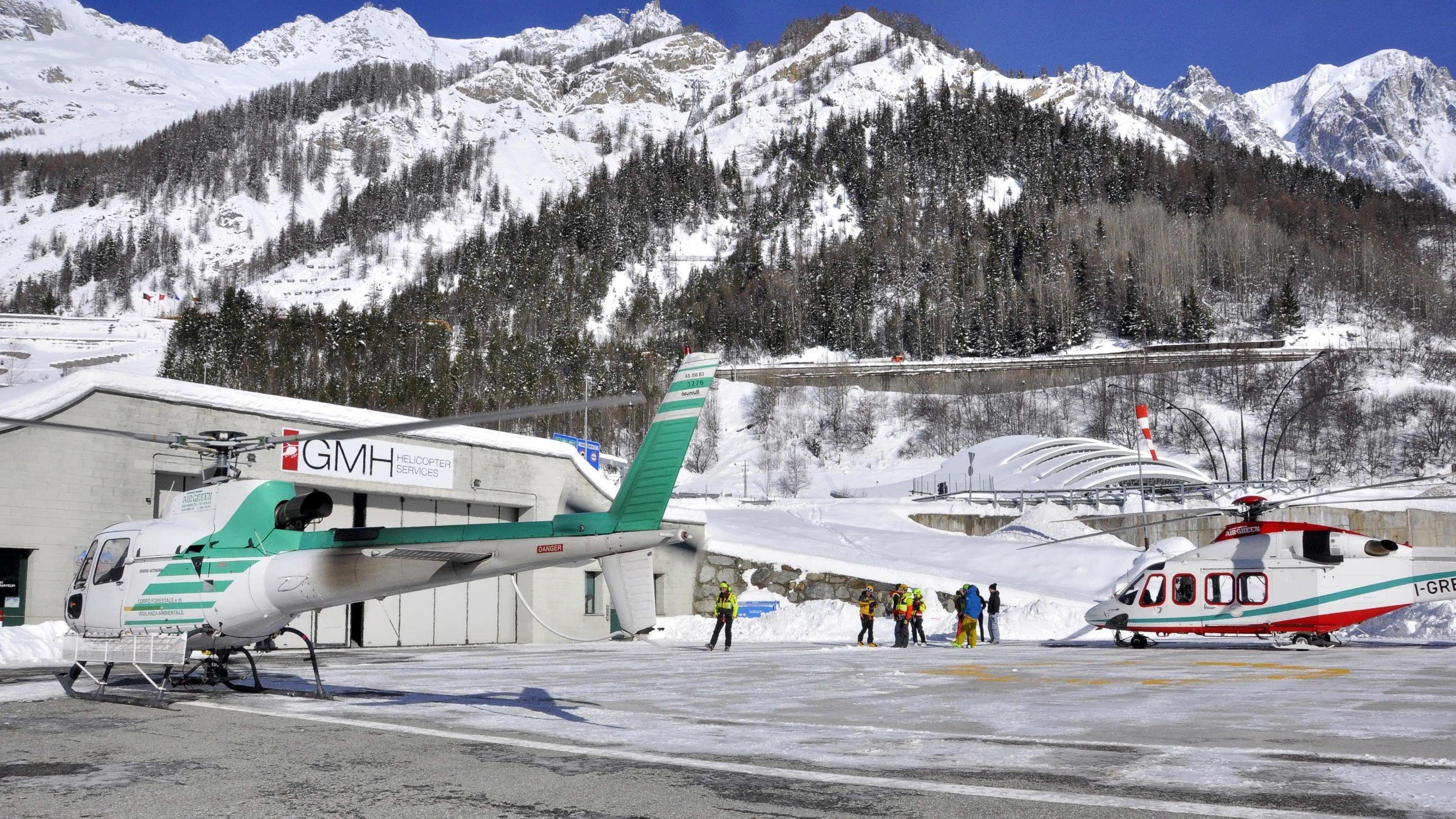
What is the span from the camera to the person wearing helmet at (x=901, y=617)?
88.3 feet

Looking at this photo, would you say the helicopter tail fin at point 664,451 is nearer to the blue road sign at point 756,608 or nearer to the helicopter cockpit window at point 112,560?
the helicopter cockpit window at point 112,560

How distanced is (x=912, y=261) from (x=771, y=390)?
5163 cm

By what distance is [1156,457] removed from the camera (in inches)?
3179

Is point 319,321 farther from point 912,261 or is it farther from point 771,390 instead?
point 912,261

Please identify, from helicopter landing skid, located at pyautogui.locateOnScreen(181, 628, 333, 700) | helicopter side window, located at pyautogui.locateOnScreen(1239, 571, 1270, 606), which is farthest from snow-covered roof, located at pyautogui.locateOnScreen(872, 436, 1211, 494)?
helicopter landing skid, located at pyautogui.locateOnScreen(181, 628, 333, 700)

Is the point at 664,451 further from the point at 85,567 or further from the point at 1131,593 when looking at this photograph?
the point at 1131,593

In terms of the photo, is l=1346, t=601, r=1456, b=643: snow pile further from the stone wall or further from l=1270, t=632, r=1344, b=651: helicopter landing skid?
the stone wall

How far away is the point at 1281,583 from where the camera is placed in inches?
961

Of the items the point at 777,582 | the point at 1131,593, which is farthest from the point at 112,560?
the point at 777,582

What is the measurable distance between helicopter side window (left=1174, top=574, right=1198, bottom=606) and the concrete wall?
3495cm

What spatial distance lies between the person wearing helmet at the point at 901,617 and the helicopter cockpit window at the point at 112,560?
18.4 meters

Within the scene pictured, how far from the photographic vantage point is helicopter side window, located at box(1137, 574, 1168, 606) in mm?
26000

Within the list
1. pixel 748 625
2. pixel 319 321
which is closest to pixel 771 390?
pixel 319 321

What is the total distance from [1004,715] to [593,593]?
2485 cm
